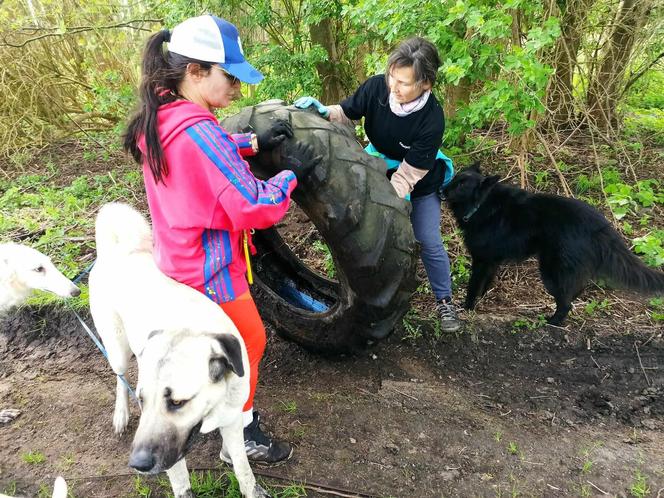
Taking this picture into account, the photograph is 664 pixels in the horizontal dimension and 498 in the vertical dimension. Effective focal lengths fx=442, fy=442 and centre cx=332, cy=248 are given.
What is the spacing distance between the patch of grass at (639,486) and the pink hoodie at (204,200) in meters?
2.24

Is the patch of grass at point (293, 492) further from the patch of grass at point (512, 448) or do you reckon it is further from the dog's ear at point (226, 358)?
the patch of grass at point (512, 448)

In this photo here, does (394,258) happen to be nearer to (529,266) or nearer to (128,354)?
(128,354)

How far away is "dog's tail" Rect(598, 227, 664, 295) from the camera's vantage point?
318cm

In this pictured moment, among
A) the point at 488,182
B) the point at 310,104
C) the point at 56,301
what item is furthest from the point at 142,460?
the point at 488,182

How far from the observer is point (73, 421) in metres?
2.74

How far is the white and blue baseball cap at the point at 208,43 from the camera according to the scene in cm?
175

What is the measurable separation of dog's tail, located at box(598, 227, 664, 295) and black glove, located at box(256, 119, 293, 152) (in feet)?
8.18

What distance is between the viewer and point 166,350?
155 cm

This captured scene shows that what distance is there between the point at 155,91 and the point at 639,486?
2961mm

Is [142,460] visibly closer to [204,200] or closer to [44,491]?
[204,200]

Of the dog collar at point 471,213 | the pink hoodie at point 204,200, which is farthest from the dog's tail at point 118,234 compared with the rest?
the dog collar at point 471,213

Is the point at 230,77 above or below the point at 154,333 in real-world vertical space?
above

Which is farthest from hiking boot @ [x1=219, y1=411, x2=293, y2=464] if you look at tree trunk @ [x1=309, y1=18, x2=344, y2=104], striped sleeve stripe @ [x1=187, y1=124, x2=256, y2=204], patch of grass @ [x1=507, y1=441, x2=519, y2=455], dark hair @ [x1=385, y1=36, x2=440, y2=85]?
tree trunk @ [x1=309, y1=18, x2=344, y2=104]

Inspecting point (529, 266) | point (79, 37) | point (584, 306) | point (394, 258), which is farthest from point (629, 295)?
point (79, 37)
